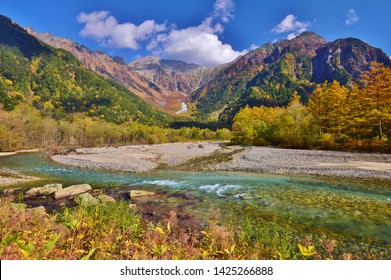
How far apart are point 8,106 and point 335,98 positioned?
17718cm

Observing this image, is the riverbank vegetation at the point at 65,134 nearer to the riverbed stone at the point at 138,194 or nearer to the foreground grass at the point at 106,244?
the riverbed stone at the point at 138,194

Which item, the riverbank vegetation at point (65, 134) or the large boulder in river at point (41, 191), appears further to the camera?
the riverbank vegetation at point (65, 134)

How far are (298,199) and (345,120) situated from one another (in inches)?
1862

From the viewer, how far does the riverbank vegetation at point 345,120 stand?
49156 millimetres

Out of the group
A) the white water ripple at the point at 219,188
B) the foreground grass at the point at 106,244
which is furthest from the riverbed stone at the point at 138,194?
the foreground grass at the point at 106,244

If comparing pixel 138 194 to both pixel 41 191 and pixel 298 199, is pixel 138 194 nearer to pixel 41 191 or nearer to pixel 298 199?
pixel 41 191

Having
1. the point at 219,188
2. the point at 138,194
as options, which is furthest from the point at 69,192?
the point at 219,188

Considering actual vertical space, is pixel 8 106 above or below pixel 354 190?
above

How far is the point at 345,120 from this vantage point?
5453 cm

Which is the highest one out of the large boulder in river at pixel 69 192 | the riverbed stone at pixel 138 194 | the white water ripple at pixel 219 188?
the large boulder in river at pixel 69 192

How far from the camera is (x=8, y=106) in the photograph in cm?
14925

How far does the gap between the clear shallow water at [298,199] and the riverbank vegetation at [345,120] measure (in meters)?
33.7

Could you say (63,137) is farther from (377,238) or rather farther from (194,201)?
(377,238)
